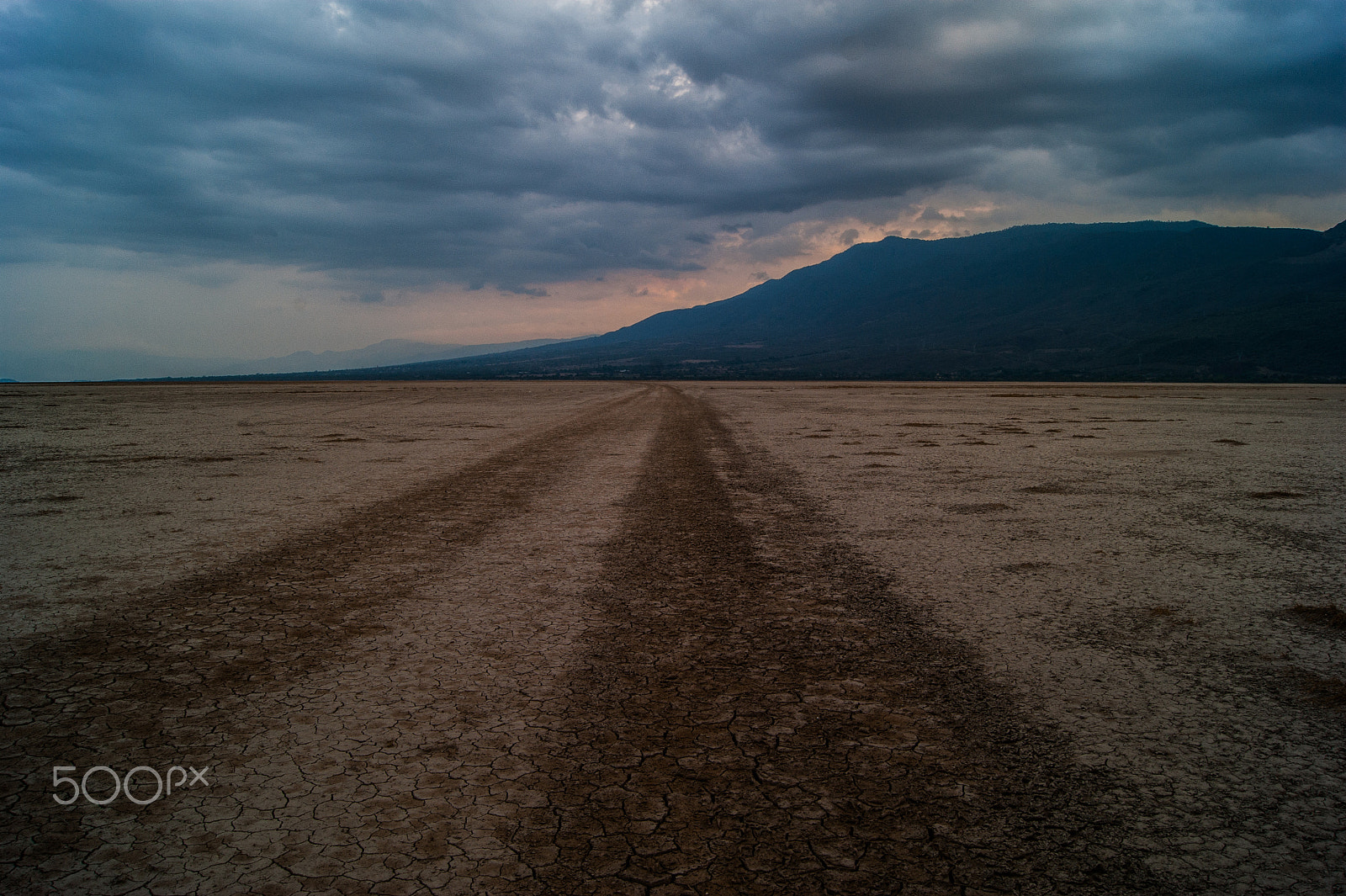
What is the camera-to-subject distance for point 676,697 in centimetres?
407

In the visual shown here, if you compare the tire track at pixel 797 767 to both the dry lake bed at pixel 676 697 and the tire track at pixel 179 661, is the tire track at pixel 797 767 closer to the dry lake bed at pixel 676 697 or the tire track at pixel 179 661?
the dry lake bed at pixel 676 697

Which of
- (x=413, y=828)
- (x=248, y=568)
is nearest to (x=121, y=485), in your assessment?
(x=248, y=568)

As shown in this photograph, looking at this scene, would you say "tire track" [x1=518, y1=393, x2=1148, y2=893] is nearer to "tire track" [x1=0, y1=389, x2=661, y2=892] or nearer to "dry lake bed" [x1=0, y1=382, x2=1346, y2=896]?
"dry lake bed" [x1=0, y1=382, x2=1346, y2=896]

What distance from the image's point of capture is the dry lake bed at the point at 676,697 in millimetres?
2740

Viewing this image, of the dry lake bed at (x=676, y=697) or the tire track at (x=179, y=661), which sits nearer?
the dry lake bed at (x=676, y=697)

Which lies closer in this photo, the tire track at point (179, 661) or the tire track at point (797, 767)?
the tire track at point (797, 767)

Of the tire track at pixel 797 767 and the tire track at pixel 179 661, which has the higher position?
the tire track at pixel 179 661

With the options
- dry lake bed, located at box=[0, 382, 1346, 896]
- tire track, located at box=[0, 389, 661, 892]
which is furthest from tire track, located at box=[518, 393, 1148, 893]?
tire track, located at box=[0, 389, 661, 892]

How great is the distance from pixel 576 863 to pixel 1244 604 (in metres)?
5.94

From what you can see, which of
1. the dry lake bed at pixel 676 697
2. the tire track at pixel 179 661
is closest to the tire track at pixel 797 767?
the dry lake bed at pixel 676 697

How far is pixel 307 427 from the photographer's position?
24250mm

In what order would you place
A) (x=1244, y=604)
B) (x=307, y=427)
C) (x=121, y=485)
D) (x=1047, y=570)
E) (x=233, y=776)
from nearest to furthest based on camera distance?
1. (x=233, y=776)
2. (x=1244, y=604)
3. (x=1047, y=570)
4. (x=121, y=485)
5. (x=307, y=427)

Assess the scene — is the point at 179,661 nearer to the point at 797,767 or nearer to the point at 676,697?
the point at 676,697

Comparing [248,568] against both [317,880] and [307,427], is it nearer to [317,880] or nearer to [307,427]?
[317,880]
